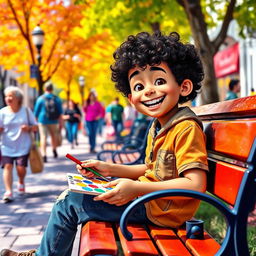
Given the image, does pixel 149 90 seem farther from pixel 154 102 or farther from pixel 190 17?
pixel 190 17

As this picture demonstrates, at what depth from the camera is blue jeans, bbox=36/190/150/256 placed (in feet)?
9.33

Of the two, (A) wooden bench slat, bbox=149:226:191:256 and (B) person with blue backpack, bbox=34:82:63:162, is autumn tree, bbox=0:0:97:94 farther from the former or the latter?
(A) wooden bench slat, bbox=149:226:191:256

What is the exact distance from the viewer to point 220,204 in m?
2.28

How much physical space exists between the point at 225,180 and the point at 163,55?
0.76 meters

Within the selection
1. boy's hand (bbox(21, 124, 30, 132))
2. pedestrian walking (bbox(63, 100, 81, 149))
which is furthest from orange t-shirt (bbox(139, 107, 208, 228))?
pedestrian walking (bbox(63, 100, 81, 149))

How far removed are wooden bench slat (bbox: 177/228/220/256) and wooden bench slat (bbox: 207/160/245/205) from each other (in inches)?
8.9

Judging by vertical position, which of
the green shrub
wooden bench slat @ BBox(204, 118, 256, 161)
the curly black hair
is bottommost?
the green shrub

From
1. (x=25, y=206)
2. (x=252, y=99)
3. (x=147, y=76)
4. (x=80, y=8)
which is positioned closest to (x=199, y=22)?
(x=25, y=206)

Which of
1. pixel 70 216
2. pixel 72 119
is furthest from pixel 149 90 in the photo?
pixel 72 119

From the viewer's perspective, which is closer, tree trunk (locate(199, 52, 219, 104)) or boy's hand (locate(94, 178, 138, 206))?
boy's hand (locate(94, 178, 138, 206))

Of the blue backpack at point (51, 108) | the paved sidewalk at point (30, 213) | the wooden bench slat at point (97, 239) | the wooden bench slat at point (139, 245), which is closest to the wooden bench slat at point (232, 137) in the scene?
the wooden bench slat at point (139, 245)

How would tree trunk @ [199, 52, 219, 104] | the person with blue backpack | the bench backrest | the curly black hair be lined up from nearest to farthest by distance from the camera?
the bench backrest
the curly black hair
tree trunk @ [199, 52, 219, 104]
the person with blue backpack

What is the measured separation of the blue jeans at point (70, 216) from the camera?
284cm

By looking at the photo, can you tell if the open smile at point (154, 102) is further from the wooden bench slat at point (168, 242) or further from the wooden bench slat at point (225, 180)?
the wooden bench slat at point (168, 242)
